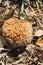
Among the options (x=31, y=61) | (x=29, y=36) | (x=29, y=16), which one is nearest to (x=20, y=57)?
(x=31, y=61)

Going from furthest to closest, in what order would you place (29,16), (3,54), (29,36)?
(29,16) → (3,54) → (29,36)

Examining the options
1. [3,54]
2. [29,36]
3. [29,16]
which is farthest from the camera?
[29,16]

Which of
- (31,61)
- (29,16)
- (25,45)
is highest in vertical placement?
(29,16)

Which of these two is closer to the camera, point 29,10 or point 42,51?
point 42,51

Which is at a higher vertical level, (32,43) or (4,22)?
(4,22)

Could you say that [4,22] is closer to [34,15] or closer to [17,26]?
[17,26]

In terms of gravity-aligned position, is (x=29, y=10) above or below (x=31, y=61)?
above

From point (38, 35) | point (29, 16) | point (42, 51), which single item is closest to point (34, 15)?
point (29, 16)

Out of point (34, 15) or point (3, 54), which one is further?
point (34, 15)

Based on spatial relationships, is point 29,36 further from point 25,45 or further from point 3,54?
point 3,54
